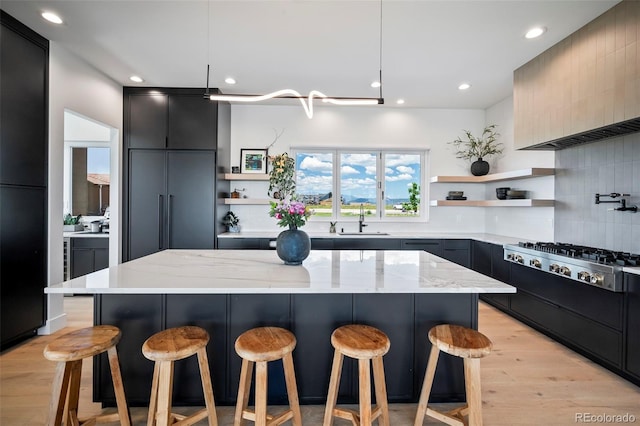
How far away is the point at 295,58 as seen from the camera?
331 cm

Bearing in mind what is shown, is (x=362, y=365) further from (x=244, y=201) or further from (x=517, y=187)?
(x=517, y=187)

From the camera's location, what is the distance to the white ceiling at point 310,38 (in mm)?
2480

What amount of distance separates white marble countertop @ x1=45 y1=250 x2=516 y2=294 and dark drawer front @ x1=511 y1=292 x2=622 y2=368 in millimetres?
1414

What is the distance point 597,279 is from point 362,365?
6.99 feet

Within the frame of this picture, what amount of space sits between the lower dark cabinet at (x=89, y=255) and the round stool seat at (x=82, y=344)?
3.15 m

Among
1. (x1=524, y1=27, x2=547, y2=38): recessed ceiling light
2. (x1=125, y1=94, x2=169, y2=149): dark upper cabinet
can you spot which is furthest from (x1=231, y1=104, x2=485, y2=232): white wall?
(x1=524, y1=27, x2=547, y2=38): recessed ceiling light

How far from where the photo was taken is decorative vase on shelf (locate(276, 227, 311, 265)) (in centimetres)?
220

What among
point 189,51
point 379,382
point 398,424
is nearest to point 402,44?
point 189,51

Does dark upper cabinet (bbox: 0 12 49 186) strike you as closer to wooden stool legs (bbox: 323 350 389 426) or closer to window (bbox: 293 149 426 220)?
window (bbox: 293 149 426 220)

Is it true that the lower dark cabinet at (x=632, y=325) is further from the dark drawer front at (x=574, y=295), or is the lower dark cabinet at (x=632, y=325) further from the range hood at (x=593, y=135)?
the range hood at (x=593, y=135)

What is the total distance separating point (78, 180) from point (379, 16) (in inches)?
198

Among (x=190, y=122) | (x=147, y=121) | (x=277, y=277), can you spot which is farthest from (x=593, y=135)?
(x=147, y=121)

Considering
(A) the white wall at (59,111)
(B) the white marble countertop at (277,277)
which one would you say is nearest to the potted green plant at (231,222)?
(A) the white wall at (59,111)

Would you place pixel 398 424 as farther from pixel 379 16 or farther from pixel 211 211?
pixel 211 211
